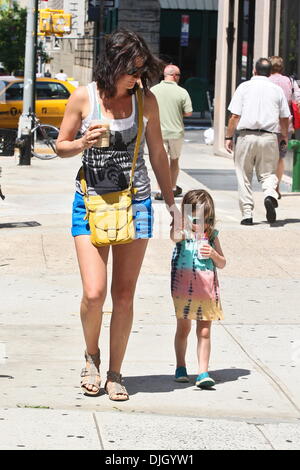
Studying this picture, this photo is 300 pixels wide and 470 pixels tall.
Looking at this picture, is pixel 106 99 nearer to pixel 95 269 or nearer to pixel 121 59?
pixel 121 59

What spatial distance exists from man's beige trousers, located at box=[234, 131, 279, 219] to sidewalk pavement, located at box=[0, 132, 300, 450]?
1.10 ft

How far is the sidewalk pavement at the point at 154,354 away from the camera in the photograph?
5.46m

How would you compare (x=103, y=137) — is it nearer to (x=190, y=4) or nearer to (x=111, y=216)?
(x=111, y=216)

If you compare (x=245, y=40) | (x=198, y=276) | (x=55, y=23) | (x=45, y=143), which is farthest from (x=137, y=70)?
(x=55, y=23)

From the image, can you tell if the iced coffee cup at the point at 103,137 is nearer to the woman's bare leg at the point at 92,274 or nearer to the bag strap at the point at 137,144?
the bag strap at the point at 137,144

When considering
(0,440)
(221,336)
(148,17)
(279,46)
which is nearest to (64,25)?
(148,17)

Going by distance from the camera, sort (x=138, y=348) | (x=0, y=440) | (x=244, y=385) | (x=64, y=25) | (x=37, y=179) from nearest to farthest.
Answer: (x=0, y=440) < (x=244, y=385) < (x=138, y=348) < (x=37, y=179) < (x=64, y=25)

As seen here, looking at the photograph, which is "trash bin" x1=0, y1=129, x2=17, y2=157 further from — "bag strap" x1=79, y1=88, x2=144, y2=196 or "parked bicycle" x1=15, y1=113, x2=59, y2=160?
"bag strap" x1=79, y1=88, x2=144, y2=196

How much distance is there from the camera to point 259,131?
12766 mm

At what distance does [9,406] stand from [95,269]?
814mm

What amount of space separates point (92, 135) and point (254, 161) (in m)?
7.22

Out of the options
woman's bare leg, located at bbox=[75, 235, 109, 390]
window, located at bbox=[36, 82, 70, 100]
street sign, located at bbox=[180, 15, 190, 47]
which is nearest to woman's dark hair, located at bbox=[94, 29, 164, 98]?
woman's bare leg, located at bbox=[75, 235, 109, 390]

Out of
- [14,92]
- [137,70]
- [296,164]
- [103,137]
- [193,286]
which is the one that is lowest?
[296,164]

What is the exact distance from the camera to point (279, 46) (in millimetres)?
20078
